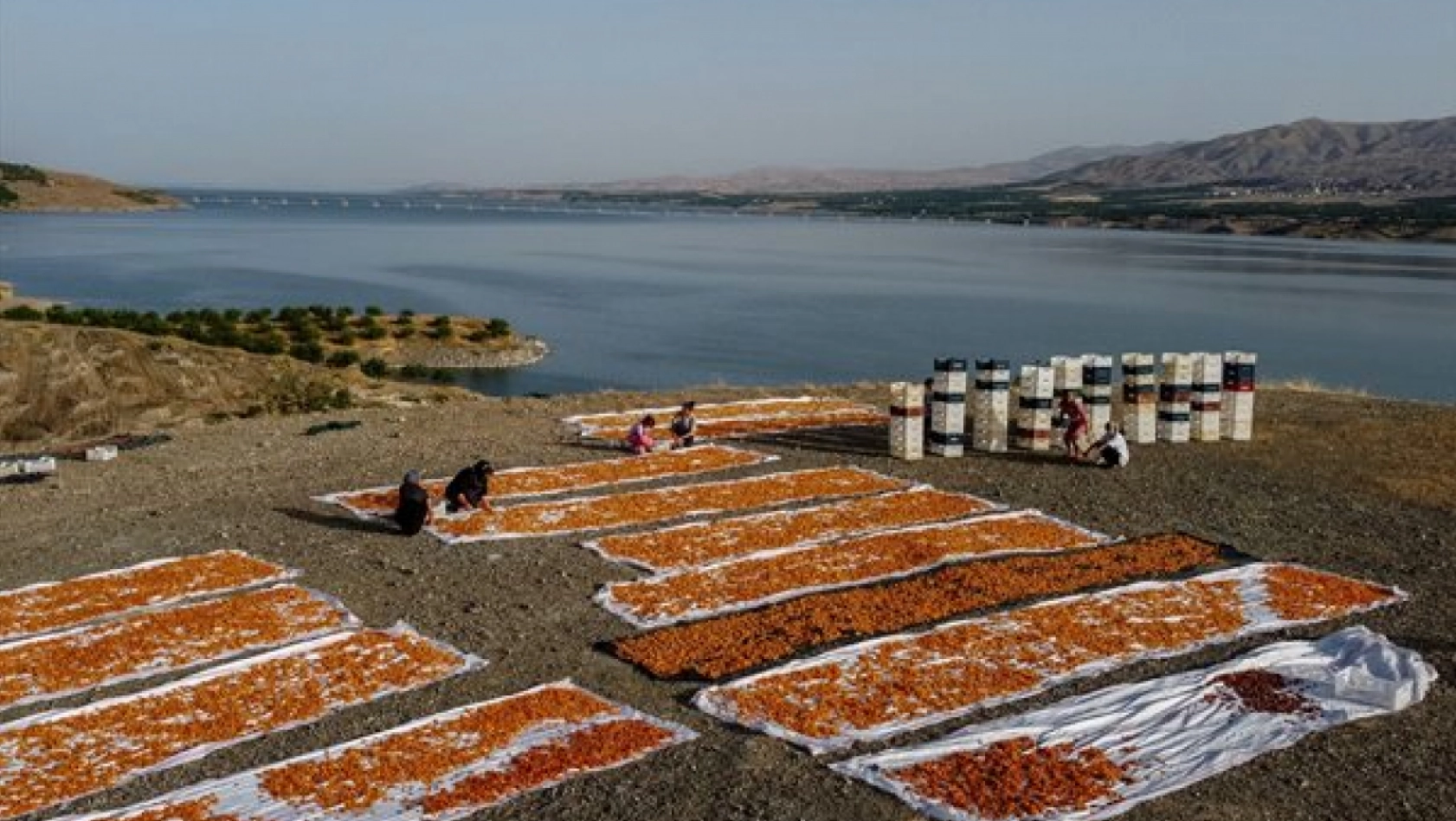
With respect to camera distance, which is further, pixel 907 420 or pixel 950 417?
pixel 950 417

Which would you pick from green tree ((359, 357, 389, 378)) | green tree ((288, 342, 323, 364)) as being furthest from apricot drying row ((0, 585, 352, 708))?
green tree ((288, 342, 323, 364))

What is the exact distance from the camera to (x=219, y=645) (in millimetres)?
10047

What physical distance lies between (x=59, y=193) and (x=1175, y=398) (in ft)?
600

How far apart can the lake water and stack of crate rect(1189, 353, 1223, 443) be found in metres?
20.8

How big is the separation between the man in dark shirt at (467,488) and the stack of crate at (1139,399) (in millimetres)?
9584

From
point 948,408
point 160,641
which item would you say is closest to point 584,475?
point 948,408

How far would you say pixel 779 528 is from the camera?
13.8 meters

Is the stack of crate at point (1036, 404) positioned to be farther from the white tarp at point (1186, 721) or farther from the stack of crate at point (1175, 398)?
the white tarp at point (1186, 721)

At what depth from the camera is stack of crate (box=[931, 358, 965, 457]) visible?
17625 mm

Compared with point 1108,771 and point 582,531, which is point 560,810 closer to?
point 1108,771

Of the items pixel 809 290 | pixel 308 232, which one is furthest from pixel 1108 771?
pixel 308 232

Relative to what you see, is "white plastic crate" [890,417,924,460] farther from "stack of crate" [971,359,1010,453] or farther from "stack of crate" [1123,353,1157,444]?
"stack of crate" [1123,353,1157,444]

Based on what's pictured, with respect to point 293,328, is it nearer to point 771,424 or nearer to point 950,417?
point 771,424

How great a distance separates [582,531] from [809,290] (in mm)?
59236
